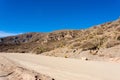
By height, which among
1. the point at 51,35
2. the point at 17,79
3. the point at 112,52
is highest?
the point at 51,35

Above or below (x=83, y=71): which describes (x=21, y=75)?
below

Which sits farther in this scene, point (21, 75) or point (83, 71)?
point (21, 75)

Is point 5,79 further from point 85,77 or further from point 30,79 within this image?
point 85,77

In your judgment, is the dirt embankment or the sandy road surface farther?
the dirt embankment

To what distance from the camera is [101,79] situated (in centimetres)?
906

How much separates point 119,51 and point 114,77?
15.3 metres

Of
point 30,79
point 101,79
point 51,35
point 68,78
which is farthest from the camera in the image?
point 51,35

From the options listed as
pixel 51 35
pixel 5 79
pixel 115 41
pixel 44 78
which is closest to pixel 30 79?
pixel 44 78

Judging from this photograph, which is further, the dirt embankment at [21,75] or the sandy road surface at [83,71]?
the dirt embankment at [21,75]

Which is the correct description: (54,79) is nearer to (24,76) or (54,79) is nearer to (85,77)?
(85,77)

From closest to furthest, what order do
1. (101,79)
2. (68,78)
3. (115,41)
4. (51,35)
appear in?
(101,79)
(68,78)
(115,41)
(51,35)

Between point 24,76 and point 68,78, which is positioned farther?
point 24,76

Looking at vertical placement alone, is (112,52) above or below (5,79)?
above

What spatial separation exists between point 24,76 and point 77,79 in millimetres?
3366
